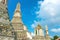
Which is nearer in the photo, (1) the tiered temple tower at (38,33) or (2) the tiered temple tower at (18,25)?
(2) the tiered temple tower at (18,25)

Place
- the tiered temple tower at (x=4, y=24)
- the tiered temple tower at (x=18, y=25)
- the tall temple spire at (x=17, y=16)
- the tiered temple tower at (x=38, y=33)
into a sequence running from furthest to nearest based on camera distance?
the tiered temple tower at (x=38, y=33) → the tall temple spire at (x=17, y=16) → the tiered temple tower at (x=18, y=25) → the tiered temple tower at (x=4, y=24)

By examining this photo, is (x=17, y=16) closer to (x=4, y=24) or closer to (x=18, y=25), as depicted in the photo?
(x=18, y=25)

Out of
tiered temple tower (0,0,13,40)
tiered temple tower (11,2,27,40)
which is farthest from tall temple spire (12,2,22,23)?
tiered temple tower (0,0,13,40)

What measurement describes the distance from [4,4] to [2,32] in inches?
57.9

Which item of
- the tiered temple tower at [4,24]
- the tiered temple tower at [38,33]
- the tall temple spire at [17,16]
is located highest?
the tall temple spire at [17,16]

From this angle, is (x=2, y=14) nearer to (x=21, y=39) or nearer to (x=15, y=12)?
(x=21, y=39)

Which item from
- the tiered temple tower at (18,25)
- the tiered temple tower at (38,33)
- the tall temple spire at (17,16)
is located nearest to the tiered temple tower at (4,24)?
the tiered temple tower at (18,25)

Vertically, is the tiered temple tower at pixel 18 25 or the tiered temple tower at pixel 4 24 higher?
the tiered temple tower at pixel 18 25

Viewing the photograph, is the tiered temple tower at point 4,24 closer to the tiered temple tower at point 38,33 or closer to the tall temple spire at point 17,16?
the tall temple spire at point 17,16

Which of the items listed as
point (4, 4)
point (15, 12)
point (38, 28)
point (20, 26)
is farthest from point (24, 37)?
point (4, 4)

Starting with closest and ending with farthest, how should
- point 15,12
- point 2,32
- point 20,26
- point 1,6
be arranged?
point 2,32 < point 1,6 < point 20,26 < point 15,12

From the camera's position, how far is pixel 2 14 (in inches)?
266

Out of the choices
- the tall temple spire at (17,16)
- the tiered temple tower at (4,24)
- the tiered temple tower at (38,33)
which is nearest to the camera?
the tiered temple tower at (4,24)

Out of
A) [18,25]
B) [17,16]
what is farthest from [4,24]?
[17,16]
